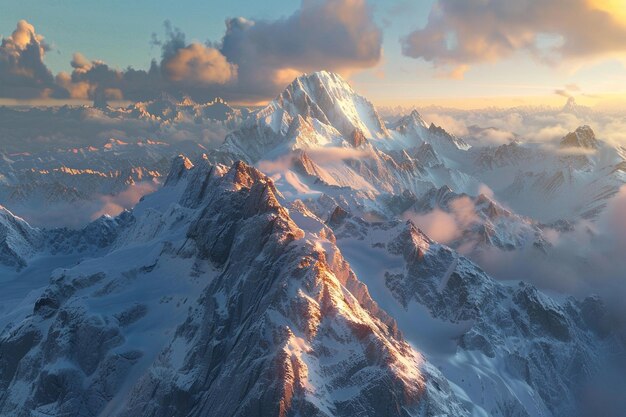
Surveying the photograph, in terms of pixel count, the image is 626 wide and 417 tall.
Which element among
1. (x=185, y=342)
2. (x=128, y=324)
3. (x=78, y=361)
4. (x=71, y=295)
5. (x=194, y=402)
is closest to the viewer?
(x=194, y=402)

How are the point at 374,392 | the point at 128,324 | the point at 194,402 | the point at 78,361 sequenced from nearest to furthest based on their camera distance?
the point at 374,392, the point at 194,402, the point at 78,361, the point at 128,324

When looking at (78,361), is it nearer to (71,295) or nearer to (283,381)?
(71,295)

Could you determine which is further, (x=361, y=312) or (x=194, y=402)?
(x=361, y=312)

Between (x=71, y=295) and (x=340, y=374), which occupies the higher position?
(x=340, y=374)

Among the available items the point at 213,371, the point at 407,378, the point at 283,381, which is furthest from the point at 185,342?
the point at 407,378

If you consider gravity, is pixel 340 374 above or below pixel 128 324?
above

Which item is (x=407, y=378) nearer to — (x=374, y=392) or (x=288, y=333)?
(x=374, y=392)

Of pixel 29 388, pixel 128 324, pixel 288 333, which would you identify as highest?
pixel 288 333

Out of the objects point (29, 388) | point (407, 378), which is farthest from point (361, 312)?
point (29, 388)

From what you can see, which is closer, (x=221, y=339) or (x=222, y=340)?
(x=222, y=340)
